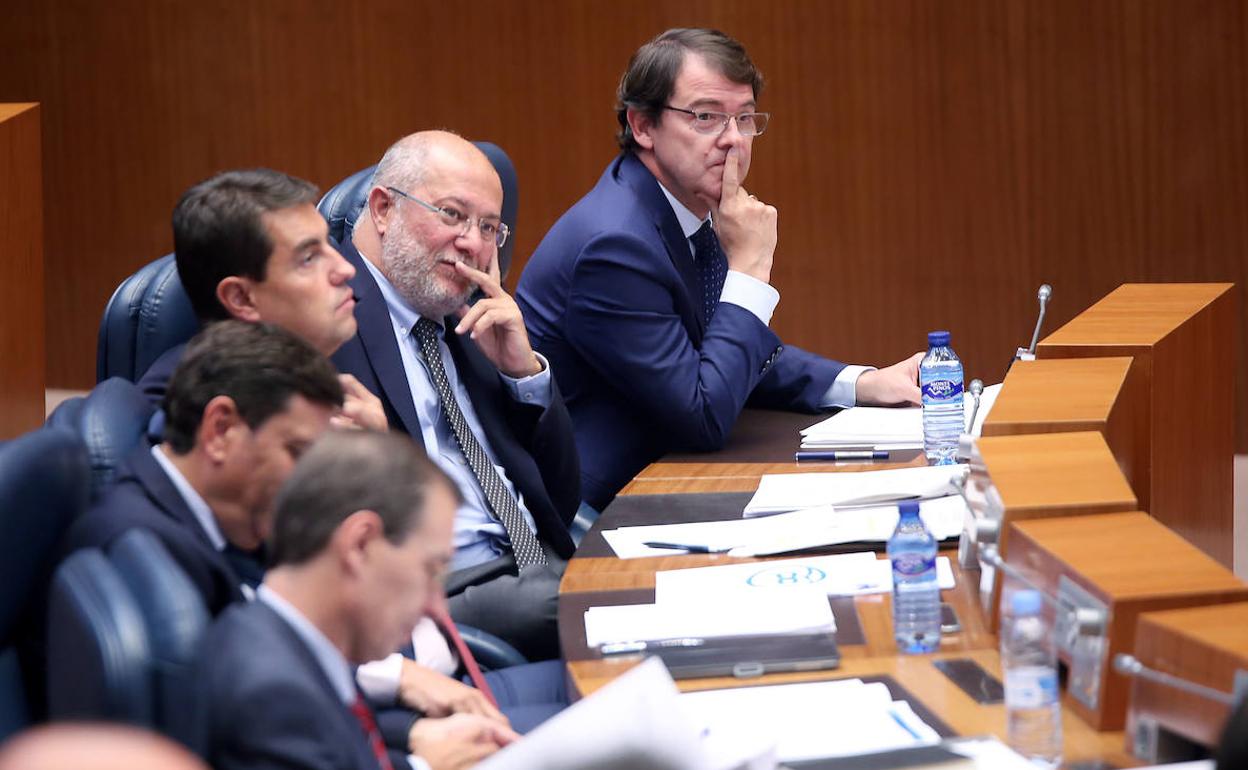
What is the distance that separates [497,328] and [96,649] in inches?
63.3

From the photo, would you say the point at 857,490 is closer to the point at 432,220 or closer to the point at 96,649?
the point at 432,220

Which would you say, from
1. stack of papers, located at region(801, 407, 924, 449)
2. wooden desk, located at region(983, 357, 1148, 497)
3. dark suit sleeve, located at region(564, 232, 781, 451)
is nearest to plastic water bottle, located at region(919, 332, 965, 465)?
stack of papers, located at region(801, 407, 924, 449)

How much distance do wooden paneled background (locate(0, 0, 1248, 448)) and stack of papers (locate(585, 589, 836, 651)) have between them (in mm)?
3492

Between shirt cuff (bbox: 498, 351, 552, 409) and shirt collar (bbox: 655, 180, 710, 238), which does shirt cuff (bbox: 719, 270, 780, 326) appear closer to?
shirt collar (bbox: 655, 180, 710, 238)

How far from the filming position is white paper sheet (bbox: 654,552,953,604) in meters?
2.21

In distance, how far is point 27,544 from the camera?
1.73 metres

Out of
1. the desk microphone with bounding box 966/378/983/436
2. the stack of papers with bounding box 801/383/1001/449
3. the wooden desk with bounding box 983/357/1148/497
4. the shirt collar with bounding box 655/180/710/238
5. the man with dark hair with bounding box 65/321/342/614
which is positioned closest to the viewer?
the man with dark hair with bounding box 65/321/342/614

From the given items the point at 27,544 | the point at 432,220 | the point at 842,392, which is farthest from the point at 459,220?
the point at 27,544

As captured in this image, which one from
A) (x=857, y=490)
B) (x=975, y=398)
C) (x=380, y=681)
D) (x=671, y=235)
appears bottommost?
(x=380, y=681)

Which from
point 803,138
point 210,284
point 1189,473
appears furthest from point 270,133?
point 1189,473

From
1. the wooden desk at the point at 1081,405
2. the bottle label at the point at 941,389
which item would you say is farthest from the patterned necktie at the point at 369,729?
the bottle label at the point at 941,389

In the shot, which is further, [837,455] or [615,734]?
[837,455]

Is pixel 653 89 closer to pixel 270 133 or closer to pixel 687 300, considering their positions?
pixel 687 300

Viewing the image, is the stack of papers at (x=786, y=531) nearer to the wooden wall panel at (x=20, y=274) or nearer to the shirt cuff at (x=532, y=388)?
the shirt cuff at (x=532, y=388)
